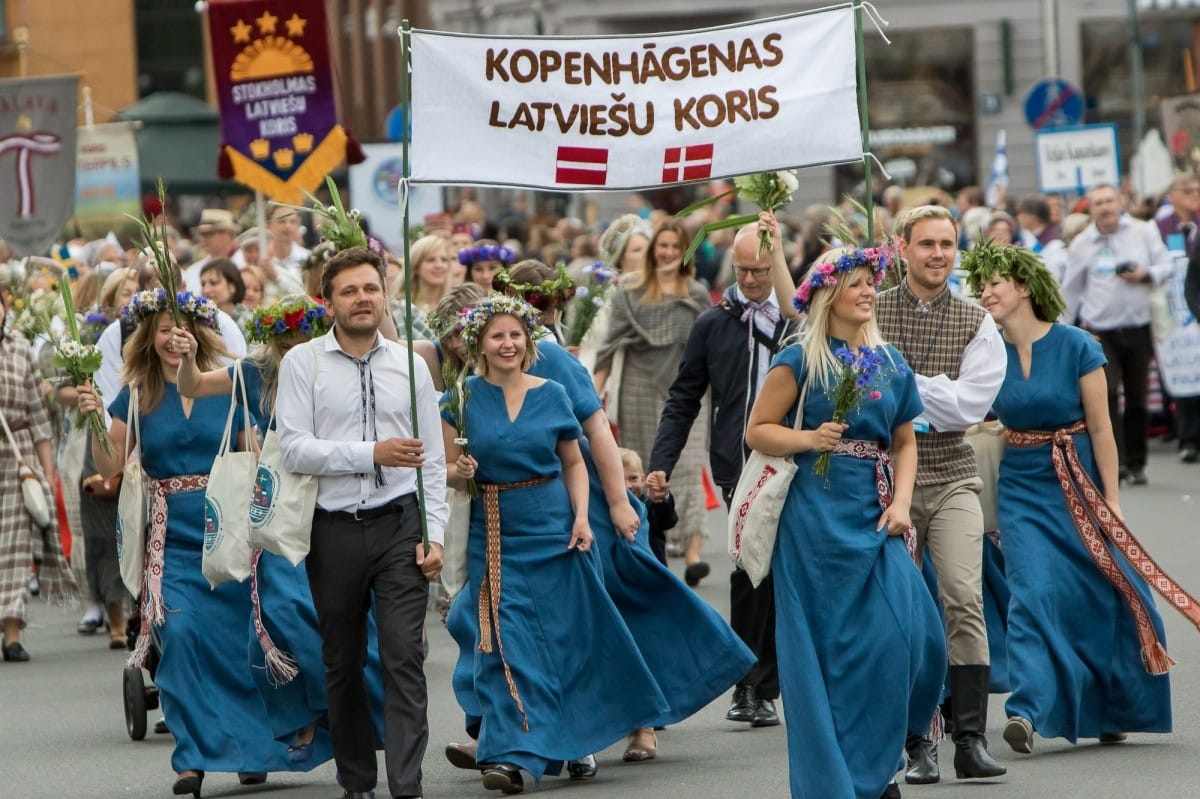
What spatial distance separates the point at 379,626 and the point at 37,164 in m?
9.08

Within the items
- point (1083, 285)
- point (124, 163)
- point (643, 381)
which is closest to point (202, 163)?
point (124, 163)

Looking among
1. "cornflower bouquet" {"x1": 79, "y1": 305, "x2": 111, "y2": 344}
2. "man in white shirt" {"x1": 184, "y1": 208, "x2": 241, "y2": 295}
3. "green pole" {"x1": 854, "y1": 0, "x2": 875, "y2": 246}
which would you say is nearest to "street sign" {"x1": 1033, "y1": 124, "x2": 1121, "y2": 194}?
"man in white shirt" {"x1": 184, "y1": 208, "x2": 241, "y2": 295}

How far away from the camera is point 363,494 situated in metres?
7.74

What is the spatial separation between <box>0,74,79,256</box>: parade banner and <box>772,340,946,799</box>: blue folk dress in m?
9.56

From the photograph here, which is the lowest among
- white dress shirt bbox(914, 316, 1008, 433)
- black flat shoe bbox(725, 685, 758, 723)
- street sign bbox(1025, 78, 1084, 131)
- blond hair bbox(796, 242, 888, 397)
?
black flat shoe bbox(725, 685, 758, 723)

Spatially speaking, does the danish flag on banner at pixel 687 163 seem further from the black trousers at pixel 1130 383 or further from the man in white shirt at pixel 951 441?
the black trousers at pixel 1130 383

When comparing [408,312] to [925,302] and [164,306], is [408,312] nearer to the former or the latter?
[164,306]

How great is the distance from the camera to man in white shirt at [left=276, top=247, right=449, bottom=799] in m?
7.66

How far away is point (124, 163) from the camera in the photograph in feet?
73.9

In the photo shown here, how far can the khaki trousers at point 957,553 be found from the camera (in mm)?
8164

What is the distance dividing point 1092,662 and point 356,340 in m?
2.99

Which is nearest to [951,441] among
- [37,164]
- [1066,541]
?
[1066,541]

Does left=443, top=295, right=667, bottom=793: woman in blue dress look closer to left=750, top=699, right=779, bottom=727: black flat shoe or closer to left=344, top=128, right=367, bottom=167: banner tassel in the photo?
left=750, top=699, right=779, bottom=727: black flat shoe

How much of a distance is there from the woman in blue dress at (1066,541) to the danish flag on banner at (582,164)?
5.15ft
